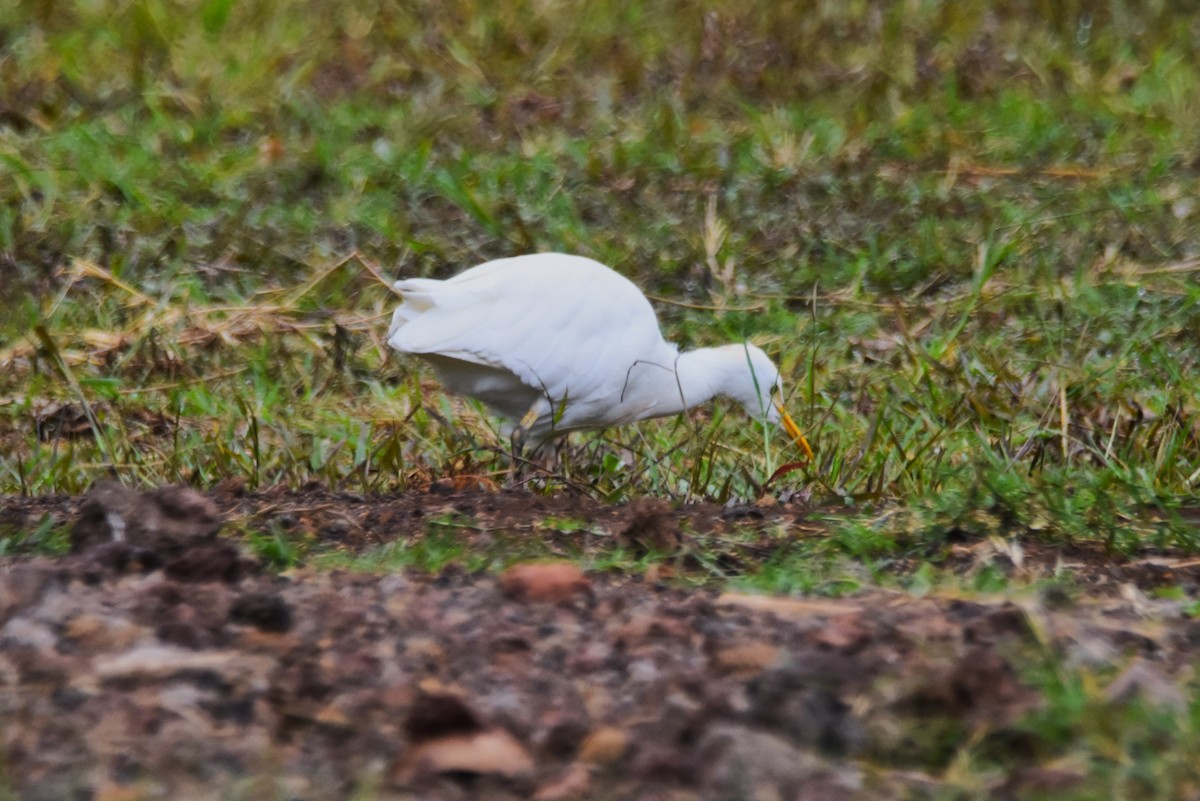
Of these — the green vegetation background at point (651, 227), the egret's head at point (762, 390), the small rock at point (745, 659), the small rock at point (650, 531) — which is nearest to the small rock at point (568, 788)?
the small rock at point (745, 659)

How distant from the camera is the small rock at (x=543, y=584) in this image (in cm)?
267

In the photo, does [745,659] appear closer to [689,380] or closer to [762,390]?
[689,380]

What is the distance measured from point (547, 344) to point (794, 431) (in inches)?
30.4

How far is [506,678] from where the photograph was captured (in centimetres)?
224

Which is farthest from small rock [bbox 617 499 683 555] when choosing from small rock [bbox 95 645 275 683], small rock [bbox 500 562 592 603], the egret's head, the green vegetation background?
the egret's head

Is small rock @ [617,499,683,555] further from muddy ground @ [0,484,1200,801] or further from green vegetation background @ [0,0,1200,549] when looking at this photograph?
green vegetation background @ [0,0,1200,549]

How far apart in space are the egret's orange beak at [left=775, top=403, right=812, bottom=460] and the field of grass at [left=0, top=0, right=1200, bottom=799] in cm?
10

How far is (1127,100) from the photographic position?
337 inches

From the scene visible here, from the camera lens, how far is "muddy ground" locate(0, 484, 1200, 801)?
6.32ft

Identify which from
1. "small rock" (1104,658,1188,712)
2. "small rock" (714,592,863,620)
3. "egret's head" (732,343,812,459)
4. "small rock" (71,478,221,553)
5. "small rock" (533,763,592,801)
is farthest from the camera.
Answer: "egret's head" (732,343,812,459)

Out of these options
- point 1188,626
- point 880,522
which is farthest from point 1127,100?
point 1188,626

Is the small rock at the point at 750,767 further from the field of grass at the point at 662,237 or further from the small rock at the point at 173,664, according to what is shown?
the field of grass at the point at 662,237

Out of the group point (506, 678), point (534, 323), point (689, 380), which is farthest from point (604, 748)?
point (689, 380)

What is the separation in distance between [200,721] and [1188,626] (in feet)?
4.90
